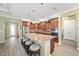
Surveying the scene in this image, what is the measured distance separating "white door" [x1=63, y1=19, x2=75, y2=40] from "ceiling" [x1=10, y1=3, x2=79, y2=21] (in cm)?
27

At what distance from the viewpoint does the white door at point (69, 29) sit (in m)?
1.54

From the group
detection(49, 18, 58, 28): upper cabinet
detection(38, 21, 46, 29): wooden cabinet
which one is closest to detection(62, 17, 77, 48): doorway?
detection(49, 18, 58, 28): upper cabinet

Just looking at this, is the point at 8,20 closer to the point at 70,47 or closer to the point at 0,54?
the point at 0,54

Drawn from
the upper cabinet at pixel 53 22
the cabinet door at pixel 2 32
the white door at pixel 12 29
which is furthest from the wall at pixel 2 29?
the upper cabinet at pixel 53 22

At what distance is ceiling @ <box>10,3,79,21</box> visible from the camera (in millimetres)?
1520

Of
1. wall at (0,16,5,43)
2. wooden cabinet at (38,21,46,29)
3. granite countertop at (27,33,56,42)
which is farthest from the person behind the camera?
Answer: granite countertop at (27,33,56,42)

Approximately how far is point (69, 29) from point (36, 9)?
0.75m

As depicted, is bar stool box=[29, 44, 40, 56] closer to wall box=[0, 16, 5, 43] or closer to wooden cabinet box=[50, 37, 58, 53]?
wooden cabinet box=[50, 37, 58, 53]

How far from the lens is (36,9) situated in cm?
155

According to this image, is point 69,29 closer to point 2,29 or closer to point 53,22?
point 53,22

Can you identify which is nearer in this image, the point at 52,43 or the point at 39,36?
the point at 52,43

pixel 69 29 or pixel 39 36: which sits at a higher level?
pixel 69 29

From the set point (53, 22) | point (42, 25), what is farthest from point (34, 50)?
point (53, 22)

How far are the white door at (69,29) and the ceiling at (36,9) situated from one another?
275mm
